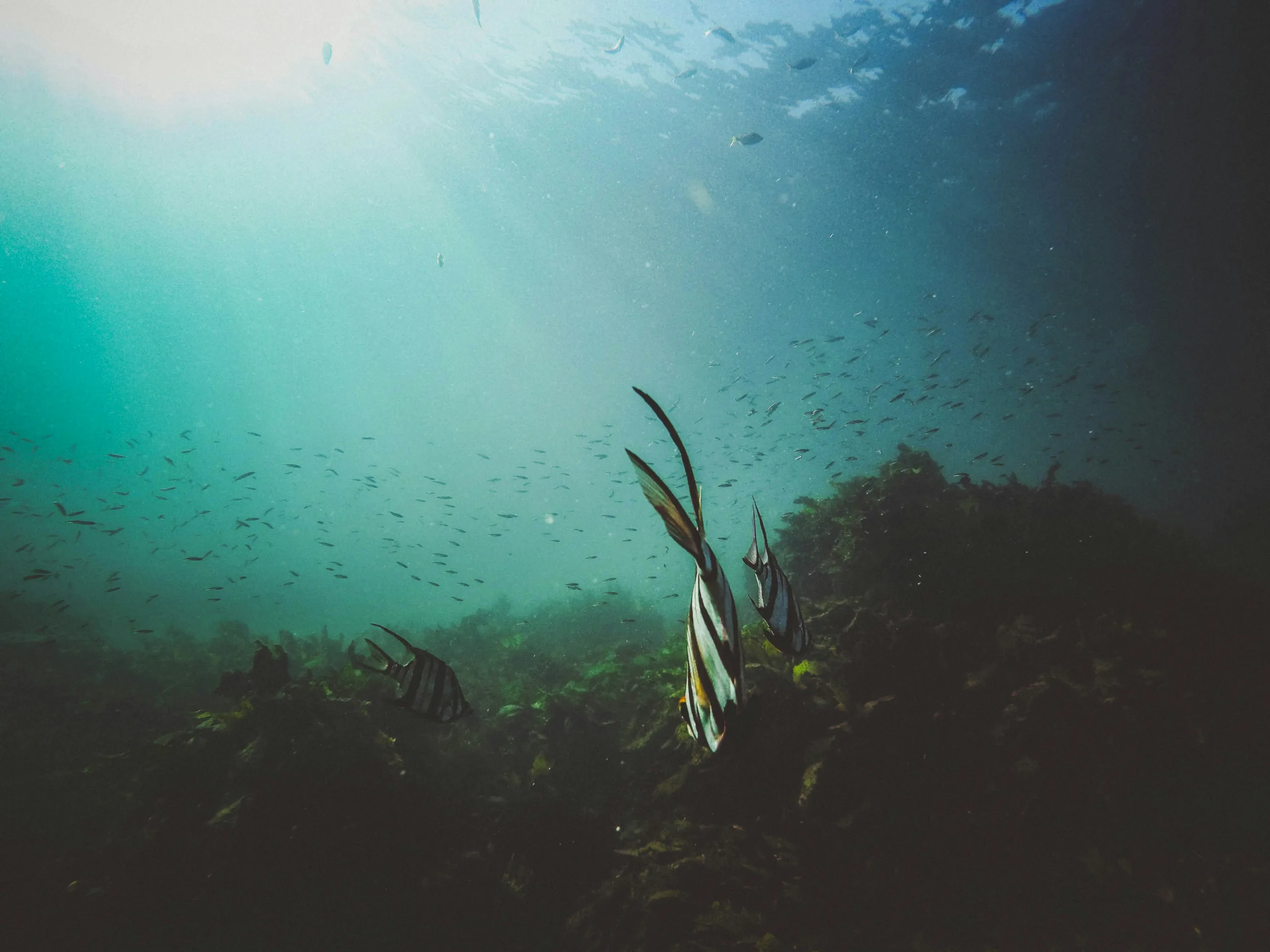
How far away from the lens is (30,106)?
34969mm

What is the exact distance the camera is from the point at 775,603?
1288 mm

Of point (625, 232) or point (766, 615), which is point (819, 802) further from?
point (625, 232)

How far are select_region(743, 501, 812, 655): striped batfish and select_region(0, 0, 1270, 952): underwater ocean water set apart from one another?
0.02 m

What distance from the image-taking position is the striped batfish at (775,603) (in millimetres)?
1255

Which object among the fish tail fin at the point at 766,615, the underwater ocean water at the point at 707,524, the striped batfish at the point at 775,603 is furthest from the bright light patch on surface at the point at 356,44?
the fish tail fin at the point at 766,615

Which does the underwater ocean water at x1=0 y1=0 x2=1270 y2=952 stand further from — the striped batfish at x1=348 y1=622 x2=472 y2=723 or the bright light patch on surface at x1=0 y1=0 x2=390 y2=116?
the bright light patch on surface at x1=0 y1=0 x2=390 y2=116

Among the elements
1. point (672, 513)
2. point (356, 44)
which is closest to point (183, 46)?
point (356, 44)

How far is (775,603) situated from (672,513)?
3.35 feet

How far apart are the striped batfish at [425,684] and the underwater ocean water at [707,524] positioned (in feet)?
0.13

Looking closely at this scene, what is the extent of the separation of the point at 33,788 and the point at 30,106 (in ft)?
Result: 192

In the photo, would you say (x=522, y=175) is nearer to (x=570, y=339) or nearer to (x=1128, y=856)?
(x=570, y=339)

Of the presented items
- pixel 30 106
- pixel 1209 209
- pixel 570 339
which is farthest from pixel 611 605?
pixel 30 106

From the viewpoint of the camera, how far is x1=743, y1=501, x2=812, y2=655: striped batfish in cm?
125

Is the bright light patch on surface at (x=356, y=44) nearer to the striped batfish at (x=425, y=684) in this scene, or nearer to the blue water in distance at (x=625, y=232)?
the blue water in distance at (x=625, y=232)
